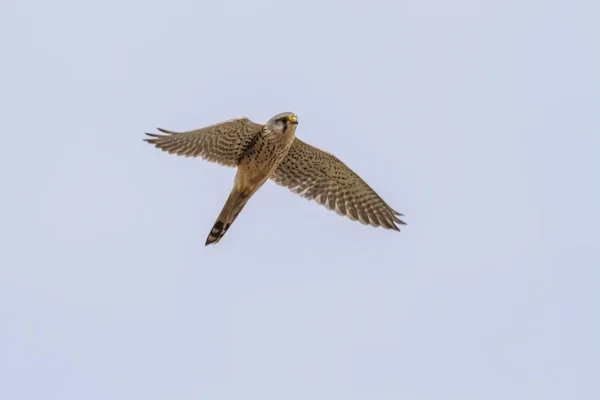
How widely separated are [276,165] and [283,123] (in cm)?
85

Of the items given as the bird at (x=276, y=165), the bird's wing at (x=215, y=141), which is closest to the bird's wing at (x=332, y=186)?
the bird at (x=276, y=165)

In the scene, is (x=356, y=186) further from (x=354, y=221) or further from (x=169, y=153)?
(x=169, y=153)

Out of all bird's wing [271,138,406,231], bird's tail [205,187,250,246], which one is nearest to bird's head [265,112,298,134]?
bird's wing [271,138,406,231]

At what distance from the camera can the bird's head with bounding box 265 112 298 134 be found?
17141 mm

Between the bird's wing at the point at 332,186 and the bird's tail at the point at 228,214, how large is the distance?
3.14 ft

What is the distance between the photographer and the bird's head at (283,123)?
675 inches

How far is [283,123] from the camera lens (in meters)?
17.2

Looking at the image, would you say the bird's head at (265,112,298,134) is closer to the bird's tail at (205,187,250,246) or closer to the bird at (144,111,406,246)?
the bird at (144,111,406,246)

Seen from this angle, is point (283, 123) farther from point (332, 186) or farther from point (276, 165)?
point (332, 186)

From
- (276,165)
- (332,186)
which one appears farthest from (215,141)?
(332,186)

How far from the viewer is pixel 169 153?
57.6 ft

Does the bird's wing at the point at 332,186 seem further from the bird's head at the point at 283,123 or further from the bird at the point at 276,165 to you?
the bird's head at the point at 283,123

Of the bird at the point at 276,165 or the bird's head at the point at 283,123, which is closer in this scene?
the bird's head at the point at 283,123

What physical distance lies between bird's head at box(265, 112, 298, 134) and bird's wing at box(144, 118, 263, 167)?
0.78ft
